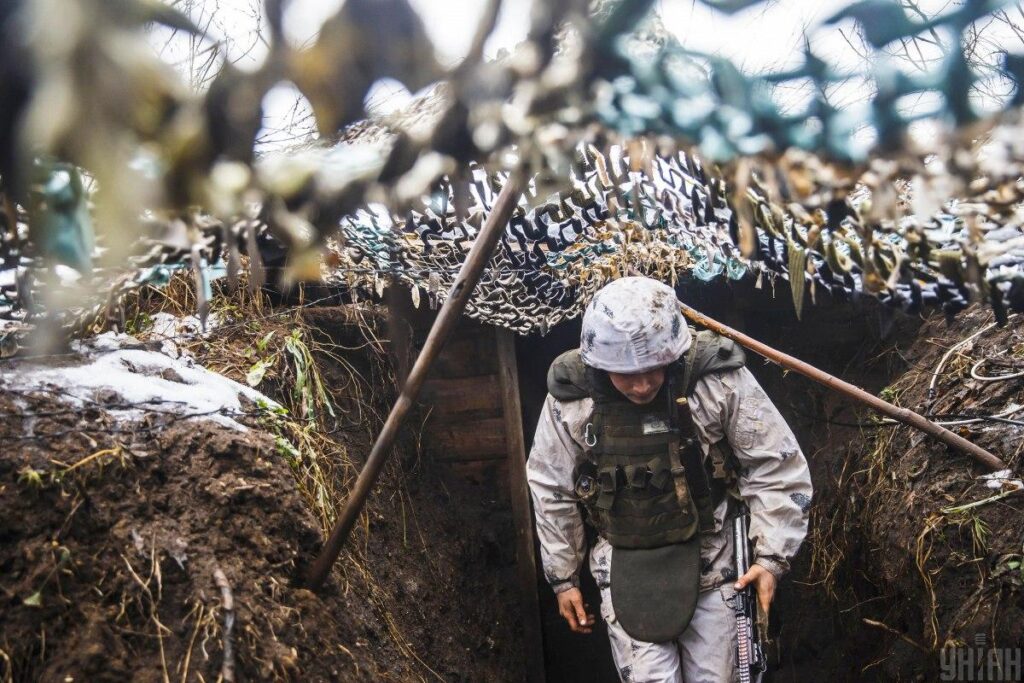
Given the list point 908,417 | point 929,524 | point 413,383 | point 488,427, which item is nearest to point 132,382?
point 413,383

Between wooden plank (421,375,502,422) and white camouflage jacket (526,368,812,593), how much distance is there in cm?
168

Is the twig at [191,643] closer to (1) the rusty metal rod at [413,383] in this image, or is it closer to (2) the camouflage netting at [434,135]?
(1) the rusty metal rod at [413,383]

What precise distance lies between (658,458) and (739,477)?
0.44m

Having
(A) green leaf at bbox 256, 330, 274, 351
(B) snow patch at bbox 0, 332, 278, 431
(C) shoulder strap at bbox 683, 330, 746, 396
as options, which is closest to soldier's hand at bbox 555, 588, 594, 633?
(C) shoulder strap at bbox 683, 330, 746, 396

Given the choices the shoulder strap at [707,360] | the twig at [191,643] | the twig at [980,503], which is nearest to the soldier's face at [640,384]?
the shoulder strap at [707,360]

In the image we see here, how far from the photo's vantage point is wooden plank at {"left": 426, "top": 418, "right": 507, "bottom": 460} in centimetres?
535

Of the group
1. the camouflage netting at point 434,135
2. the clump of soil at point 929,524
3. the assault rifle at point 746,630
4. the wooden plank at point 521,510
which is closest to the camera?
the camouflage netting at point 434,135

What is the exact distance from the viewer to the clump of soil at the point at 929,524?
3.13 m

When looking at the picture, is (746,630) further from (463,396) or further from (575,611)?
(463,396)

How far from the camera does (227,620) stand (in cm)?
238

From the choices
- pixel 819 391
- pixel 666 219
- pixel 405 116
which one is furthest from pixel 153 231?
pixel 819 391

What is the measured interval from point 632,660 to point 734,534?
67 centimetres

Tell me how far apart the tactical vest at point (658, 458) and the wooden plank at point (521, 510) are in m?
1.72

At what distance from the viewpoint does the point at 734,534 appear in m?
3.51
